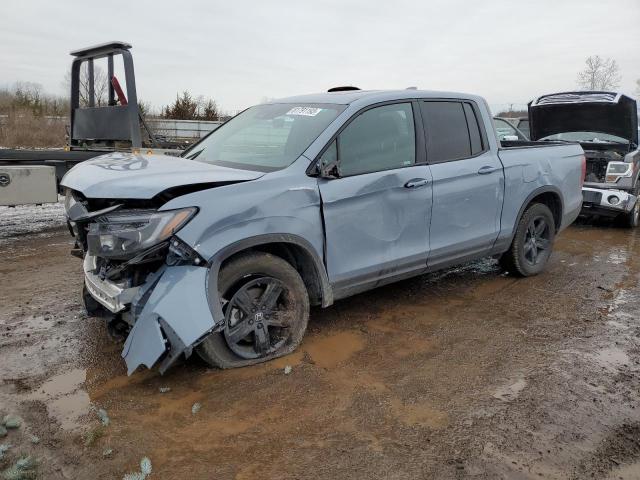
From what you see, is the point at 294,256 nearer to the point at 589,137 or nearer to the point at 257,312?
the point at 257,312

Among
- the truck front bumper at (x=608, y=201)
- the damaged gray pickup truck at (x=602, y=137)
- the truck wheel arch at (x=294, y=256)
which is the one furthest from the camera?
the damaged gray pickup truck at (x=602, y=137)

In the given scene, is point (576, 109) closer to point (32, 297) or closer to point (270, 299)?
point (270, 299)

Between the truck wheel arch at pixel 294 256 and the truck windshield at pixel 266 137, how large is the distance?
54cm

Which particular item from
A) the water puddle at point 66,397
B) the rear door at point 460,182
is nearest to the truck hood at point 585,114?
the rear door at point 460,182

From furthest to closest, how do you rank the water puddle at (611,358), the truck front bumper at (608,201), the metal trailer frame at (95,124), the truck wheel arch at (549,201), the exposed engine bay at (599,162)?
the exposed engine bay at (599,162) → the truck front bumper at (608,201) → the metal trailer frame at (95,124) → the truck wheel arch at (549,201) → the water puddle at (611,358)

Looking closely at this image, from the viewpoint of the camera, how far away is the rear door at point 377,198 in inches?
154

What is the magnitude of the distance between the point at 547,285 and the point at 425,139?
2.25 meters

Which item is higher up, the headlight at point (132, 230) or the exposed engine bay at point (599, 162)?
the exposed engine bay at point (599, 162)

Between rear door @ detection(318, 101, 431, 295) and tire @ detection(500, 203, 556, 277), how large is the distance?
5.09 ft

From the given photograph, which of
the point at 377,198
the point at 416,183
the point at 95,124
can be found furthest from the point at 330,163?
the point at 95,124

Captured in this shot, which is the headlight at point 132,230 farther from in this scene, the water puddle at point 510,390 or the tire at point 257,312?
the water puddle at point 510,390

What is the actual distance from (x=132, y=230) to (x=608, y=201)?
24.2ft

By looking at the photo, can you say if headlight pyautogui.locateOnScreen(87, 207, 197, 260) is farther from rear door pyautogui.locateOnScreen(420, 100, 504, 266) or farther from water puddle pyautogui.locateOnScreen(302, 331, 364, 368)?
rear door pyautogui.locateOnScreen(420, 100, 504, 266)

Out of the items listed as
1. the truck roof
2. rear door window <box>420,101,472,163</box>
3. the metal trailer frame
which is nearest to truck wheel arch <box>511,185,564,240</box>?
rear door window <box>420,101,472,163</box>
